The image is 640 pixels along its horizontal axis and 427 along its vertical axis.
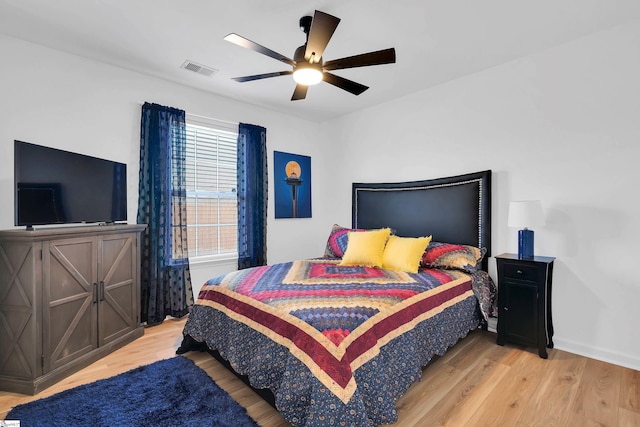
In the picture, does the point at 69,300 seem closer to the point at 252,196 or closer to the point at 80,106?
the point at 80,106

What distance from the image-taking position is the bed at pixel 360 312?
153 cm

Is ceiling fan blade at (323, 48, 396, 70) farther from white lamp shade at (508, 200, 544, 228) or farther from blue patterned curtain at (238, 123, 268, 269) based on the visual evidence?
blue patterned curtain at (238, 123, 268, 269)

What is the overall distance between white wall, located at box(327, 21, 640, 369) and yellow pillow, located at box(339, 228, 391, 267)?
1147 mm

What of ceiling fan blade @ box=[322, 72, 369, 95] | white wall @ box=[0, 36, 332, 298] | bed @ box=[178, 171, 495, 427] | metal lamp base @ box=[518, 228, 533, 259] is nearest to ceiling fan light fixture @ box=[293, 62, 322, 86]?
ceiling fan blade @ box=[322, 72, 369, 95]

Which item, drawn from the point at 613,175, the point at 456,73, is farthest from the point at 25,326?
the point at 613,175

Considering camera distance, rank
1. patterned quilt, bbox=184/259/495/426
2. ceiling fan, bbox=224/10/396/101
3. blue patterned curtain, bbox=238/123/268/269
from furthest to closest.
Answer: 1. blue patterned curtain, bbox=238/123/268/269
2. ceiling fan, bbox=224/10/396/101
3. patterned quilt, bbox=184/259/495/426

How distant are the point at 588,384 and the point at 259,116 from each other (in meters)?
4.28

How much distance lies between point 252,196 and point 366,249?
173 cm

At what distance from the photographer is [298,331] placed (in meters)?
1.67

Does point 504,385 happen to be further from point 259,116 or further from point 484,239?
point 259,116

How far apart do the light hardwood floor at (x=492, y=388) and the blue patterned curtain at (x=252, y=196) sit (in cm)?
151

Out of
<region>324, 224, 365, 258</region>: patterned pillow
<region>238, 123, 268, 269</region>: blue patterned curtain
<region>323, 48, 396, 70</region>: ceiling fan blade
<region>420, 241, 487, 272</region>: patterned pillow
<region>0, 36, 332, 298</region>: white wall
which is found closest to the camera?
<region>323, 48, 396, 70</region>: ceiling fan blade

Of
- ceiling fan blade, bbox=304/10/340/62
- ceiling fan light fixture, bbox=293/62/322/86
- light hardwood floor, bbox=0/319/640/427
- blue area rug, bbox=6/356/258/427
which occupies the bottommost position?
light hardwood floor, bbox=0/319/640/427

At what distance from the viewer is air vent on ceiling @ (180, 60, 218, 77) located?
299 cm
